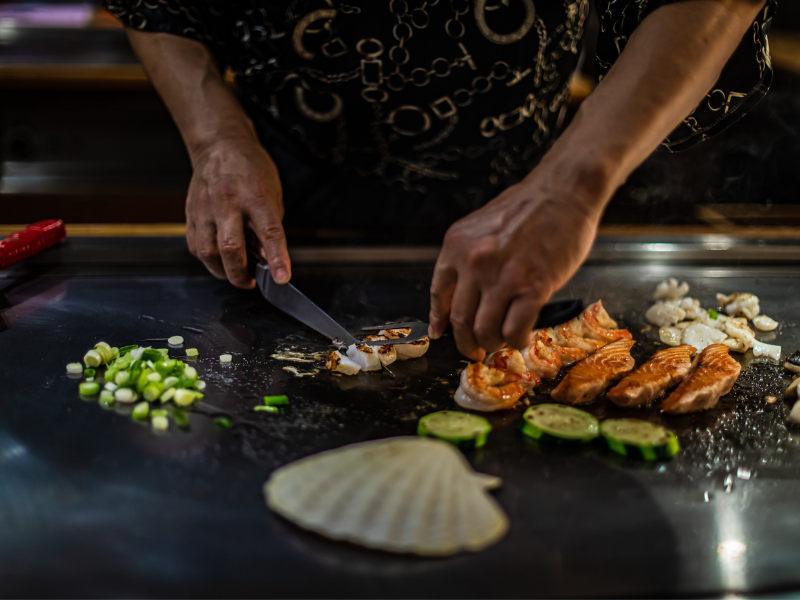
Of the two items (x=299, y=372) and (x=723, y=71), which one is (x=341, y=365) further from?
(x=723, y=71)

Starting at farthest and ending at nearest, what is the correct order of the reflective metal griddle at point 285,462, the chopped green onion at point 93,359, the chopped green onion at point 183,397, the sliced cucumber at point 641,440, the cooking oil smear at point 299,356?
the cooking oil smear at point 299,356 → the chopped green onion at point 93,359 → the chopped green onion at point 183,397 → the sliced cucumber at point 641,440 → the reflective metal griddle at point 285,462

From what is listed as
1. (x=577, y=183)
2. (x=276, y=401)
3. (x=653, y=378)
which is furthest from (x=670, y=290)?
(x=276, y=401)

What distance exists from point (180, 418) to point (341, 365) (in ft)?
1.43

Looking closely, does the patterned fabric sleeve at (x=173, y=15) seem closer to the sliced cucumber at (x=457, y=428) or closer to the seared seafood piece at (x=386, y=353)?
the seared seafood piece at (x=386, y=353)

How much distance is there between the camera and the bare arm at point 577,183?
130 cm

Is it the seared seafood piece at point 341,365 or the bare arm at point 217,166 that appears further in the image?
the bare arm at point 217,166

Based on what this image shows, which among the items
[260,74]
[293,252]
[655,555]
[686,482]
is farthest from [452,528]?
[260,74]

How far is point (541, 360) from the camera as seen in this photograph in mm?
1757

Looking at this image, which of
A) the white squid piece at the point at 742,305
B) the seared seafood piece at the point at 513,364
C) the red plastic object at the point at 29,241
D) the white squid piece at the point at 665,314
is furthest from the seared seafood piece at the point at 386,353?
the red plastic object at the point at 29,241

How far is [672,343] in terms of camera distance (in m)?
1.97

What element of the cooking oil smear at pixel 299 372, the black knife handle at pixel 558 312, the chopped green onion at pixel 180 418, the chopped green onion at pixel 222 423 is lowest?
the chopped green onion at pixel 180 418

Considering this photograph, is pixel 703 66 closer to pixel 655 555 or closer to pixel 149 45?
pixel 655 555

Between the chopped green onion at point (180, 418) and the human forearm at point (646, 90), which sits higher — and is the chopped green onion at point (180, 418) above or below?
below

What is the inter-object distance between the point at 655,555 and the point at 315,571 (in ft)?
2.05
